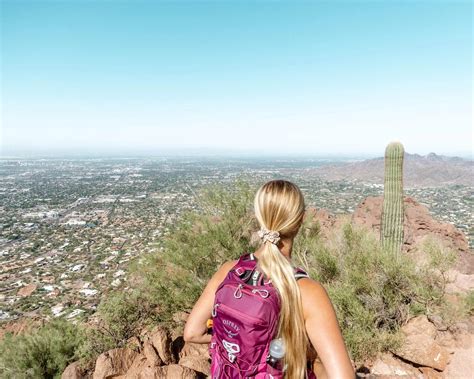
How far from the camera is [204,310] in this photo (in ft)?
6.45

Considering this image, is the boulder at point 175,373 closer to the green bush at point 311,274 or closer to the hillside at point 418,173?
the green bush at point 311,274

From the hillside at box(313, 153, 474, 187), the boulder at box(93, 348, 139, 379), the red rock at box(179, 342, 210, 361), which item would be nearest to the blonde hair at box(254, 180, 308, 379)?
the boulder at box(93, 348, 139, 379)

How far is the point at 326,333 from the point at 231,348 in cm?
54

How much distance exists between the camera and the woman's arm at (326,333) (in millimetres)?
1465

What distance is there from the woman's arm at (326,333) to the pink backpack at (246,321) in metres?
0.13

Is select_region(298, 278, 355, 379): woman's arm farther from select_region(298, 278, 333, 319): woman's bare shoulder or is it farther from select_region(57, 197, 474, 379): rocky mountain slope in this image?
select_region(57, 197, 474, 379): rocky mountain slope

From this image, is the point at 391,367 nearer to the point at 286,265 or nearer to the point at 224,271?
the point at 224,271

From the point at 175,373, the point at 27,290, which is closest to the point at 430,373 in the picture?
the point at 175,373

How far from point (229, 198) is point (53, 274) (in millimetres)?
15849

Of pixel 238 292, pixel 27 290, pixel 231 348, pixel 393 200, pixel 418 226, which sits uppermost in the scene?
pixel 238 292

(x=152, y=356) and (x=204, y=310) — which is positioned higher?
(x=204, y=310)

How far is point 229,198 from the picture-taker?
27.8ft

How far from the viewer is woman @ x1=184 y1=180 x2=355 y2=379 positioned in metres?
1.49

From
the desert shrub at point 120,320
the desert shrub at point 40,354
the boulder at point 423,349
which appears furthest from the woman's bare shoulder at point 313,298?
the desert shrub at point 40,354
